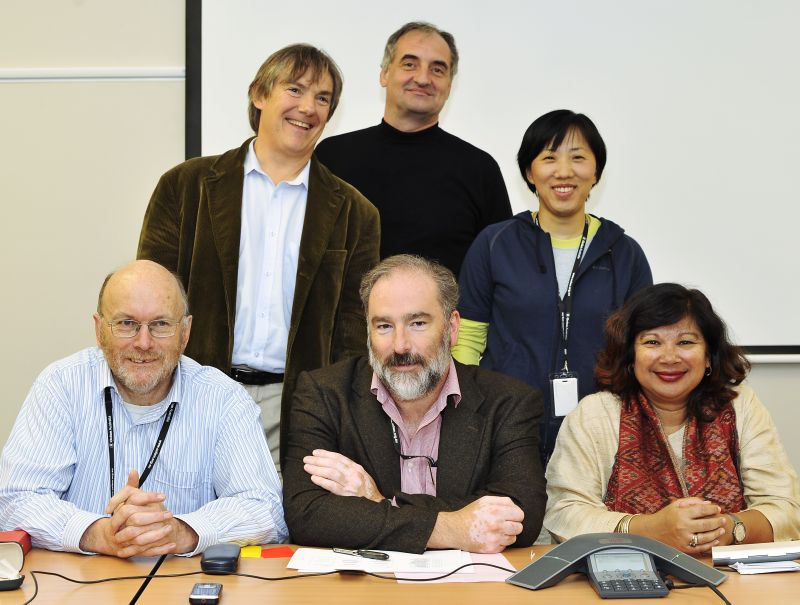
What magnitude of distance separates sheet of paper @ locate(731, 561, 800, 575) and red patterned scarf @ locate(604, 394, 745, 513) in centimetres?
51

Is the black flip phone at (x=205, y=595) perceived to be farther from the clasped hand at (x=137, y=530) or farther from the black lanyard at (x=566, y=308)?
the black lanyard at (x=566, y=308)

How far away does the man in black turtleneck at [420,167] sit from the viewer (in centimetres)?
350

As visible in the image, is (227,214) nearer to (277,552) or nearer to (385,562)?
(277,552)

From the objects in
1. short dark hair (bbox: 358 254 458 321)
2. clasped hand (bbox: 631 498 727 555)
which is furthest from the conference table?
short dark hair (bbox: 358 254 458 321)

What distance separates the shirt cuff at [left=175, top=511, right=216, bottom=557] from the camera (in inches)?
89.0

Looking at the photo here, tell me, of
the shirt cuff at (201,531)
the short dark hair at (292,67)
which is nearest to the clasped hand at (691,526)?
the shirt cuff at (201,531)

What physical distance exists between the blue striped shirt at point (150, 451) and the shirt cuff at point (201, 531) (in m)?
0.04

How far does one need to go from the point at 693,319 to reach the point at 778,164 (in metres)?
1.97

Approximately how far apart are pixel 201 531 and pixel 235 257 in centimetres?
106

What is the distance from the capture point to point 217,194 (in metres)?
3.10

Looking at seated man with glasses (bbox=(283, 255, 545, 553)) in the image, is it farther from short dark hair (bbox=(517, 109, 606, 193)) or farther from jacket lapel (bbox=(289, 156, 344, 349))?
short dark hair (bbox=(517, 109, 606, 193))

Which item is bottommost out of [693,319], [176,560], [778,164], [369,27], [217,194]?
[176,560]

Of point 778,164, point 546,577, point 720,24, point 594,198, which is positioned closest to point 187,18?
point 594,198

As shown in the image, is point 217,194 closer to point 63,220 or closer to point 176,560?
point 176,560
